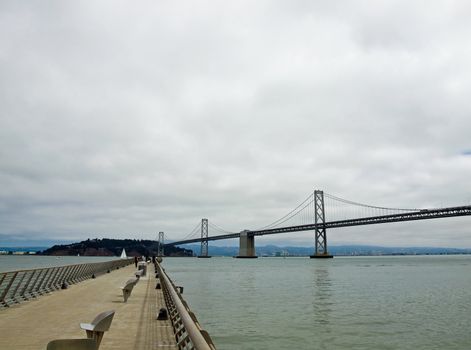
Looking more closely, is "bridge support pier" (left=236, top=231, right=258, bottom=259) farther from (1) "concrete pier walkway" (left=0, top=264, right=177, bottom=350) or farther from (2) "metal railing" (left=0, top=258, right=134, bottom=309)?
(1) "concrete pier walkway" (left=0, top=264, right=177, bottom=350)

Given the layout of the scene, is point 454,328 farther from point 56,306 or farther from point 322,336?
point 56,306

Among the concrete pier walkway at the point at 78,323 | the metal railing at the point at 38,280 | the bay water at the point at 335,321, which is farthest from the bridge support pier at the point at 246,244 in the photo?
the concrete pier walkway at the point at 78,323

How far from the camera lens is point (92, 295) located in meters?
18.8

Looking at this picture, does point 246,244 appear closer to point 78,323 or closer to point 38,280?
point 38,280

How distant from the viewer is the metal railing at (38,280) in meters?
14.2

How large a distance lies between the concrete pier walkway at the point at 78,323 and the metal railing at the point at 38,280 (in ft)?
1.72

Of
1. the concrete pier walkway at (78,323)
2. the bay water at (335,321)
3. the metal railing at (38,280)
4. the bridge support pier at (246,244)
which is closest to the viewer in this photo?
the concrete pier walkway at (78,323)

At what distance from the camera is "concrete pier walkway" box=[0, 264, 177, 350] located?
9.03 metres

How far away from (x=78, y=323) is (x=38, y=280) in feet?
41.2

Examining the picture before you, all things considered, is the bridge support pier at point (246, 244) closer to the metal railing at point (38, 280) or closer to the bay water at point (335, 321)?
the metal railing at point (38, 280)

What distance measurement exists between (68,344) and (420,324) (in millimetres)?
16296

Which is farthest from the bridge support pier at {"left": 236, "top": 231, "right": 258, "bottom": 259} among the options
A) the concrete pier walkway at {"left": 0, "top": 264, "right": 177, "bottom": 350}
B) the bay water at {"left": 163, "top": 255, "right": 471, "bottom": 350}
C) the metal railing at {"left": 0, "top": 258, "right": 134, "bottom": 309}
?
the concrete pier walkway at {"left": 0, "top": 264, "right": 177, "bottom": 350}

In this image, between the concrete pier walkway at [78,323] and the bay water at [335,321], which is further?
the bay water at [335,321]

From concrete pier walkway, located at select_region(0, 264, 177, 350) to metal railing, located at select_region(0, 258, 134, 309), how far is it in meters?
0.52
